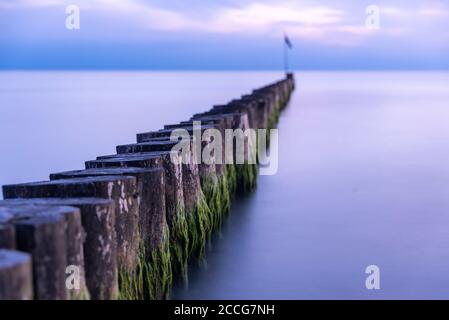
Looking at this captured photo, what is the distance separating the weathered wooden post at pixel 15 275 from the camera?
7.36 ft

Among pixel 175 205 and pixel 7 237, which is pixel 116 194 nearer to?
pixel 7 237

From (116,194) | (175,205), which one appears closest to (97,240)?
(116,194)

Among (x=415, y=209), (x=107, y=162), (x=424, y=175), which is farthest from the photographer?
(x=424, y=175)

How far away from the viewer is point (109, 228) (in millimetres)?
3170

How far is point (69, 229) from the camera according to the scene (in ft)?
9.04

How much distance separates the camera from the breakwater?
8.46 ft

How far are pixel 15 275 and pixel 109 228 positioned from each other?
35.7 inches

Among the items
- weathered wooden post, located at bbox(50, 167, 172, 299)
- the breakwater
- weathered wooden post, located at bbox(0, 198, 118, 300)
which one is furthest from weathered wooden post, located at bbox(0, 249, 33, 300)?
weathered wooden post, located at bbox(50, 167, 172, 299)

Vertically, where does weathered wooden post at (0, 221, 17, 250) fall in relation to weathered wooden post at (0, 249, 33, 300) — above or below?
above

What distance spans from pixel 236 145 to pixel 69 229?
201 inches

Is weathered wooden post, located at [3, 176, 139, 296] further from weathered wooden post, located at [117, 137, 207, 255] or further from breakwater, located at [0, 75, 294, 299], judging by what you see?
weathered wooden post, located at [117, 137, 207, 255]
